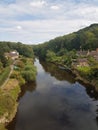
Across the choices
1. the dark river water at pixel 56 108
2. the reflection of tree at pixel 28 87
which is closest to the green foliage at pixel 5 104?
the dark river water at pixel 56 108

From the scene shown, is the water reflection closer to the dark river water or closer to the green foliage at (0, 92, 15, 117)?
the dark river water

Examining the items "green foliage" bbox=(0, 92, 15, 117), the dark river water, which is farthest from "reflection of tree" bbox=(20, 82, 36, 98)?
"green foliage" bbox=(0, 92, 15, 117)

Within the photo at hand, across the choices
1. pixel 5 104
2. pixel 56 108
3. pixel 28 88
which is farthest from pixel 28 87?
pixel 5 104

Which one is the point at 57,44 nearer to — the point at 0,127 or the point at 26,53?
the point at 26,53

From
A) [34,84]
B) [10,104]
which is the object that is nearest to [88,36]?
[34,84]

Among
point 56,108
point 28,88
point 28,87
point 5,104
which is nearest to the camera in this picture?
point 5,104

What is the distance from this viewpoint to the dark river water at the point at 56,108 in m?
37.0

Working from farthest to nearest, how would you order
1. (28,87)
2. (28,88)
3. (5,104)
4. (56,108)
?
(28,87) → (28,88) → (56,108) → (5,104)

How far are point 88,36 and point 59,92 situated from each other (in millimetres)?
98968

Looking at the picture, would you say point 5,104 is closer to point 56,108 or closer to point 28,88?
point 56,108

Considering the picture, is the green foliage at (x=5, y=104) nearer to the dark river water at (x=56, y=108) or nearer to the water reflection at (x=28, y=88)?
the dark river water at (x=56, y=108)

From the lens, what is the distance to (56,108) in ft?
148

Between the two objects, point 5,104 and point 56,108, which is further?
point 56,108

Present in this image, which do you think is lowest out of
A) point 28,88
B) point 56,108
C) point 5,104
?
point 56,108
